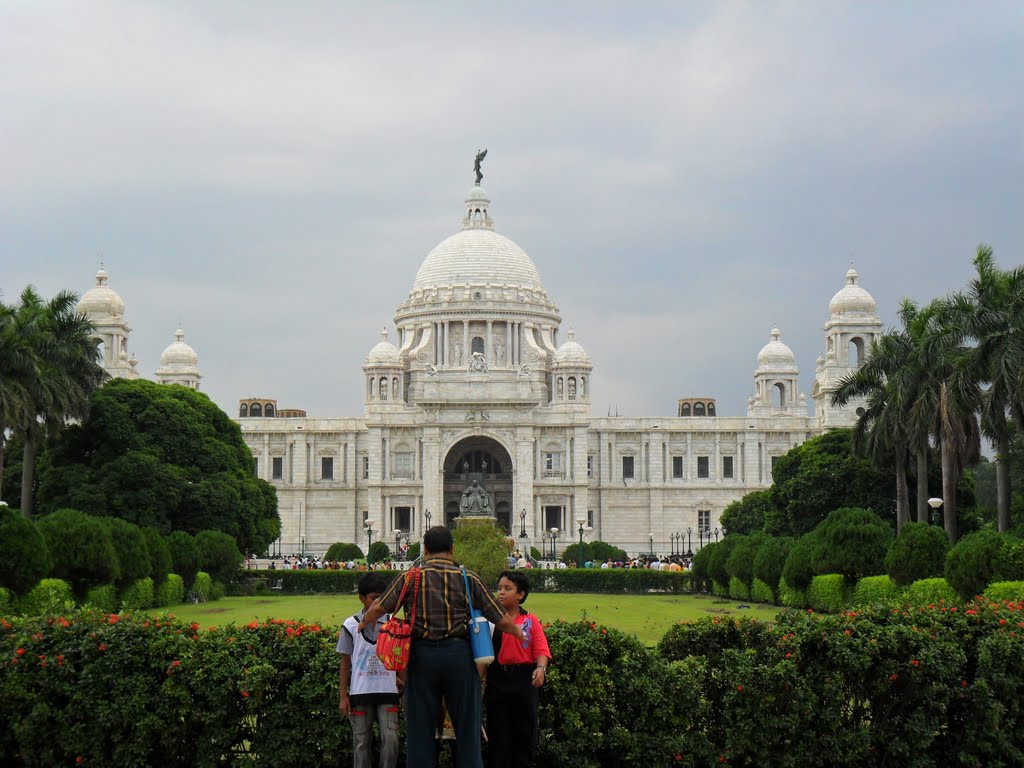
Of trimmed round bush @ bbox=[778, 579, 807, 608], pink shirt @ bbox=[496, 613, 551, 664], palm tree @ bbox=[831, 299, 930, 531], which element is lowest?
trimmed round bush @ bbox=[778, 579, 807, 608]

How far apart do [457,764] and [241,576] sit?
43.6m

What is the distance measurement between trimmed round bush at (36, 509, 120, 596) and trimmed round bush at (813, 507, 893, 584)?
761 inches

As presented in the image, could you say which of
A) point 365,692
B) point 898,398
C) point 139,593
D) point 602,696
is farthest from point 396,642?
point 898,398

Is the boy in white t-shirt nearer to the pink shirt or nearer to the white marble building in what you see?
the pink shirt

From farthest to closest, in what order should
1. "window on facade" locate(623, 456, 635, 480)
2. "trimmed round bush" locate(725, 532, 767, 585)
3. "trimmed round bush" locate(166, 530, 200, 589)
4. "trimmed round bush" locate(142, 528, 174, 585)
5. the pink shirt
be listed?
"window on facade" locate(623, 456, 635, 480)
"trimmed round bush" locate(725, 532, 767, 585)
"trimmed round bush" locate(166, 530, 200, 589)
"trimmed round bush" locate(142, 528, 174, 585)
the pink shirt

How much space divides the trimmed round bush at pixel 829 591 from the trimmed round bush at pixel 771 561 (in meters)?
4.39

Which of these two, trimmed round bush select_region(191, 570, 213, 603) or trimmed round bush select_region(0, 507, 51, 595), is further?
trimmed round bush select_region(191, 570, 213, 603)

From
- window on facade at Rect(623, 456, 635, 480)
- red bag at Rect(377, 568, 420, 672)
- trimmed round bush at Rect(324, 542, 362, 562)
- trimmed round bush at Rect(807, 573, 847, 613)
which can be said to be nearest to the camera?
red bag at Rect(377, 568, 420, 672)

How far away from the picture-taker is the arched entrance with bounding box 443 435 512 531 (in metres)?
95.4

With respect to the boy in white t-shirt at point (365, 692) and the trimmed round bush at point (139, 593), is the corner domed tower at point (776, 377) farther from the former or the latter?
the boy in white t-shirt at point (365, 692)

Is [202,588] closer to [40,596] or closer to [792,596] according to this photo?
[40,596]

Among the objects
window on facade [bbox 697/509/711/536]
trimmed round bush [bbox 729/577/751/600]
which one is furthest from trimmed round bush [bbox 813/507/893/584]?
window on facade [bbox 697/509/711/536]

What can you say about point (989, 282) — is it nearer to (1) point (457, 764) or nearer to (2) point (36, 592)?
(2) point (36, 592)

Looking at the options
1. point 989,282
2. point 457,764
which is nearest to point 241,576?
point 989,282
